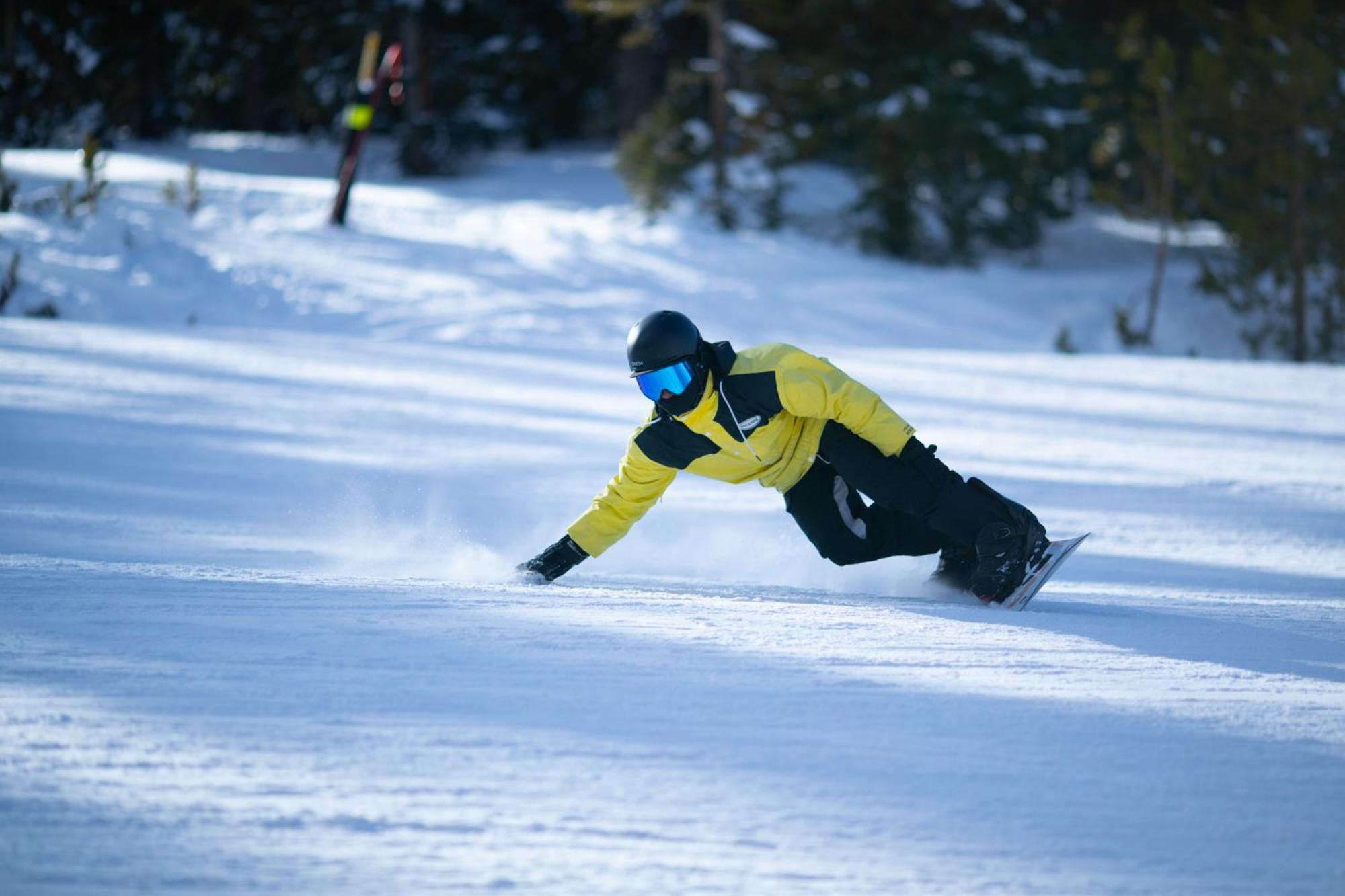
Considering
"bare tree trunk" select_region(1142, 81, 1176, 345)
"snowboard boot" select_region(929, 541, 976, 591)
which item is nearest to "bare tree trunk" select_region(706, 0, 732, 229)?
"bare tree trunk" select_region(1142, 81, 1176, 345)

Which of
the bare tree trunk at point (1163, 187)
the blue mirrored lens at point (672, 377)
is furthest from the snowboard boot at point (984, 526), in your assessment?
the bare tree trunk at point (1163, 187)

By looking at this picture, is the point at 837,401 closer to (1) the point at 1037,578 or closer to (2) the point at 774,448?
(2) the point at 774,448

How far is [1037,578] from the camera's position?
439cm

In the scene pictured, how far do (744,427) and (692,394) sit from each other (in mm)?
289

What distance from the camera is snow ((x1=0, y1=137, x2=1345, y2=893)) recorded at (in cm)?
238

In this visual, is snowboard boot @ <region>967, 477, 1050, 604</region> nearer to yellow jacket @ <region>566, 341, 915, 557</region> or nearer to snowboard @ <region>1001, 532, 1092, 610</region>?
snowboard @ <region>1001, 532, 1092, 610</region>

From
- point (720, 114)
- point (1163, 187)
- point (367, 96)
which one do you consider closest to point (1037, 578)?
point (367, 96)

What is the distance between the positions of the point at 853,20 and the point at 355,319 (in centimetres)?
993

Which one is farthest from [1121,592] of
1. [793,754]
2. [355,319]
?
[355,319]

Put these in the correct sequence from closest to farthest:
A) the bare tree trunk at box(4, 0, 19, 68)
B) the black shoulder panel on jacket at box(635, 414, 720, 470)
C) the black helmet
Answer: the black helmet < the black shoulder panel on jacket at box(635, 414, 720, 470) < the bare tree trunk at box(4, 0, 19, 68)

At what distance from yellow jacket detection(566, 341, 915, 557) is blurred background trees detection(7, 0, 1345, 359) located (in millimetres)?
12849

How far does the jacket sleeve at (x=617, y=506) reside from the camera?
173 inches

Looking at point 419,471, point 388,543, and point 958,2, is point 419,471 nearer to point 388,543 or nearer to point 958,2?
point 388,543

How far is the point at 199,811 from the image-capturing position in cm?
243
